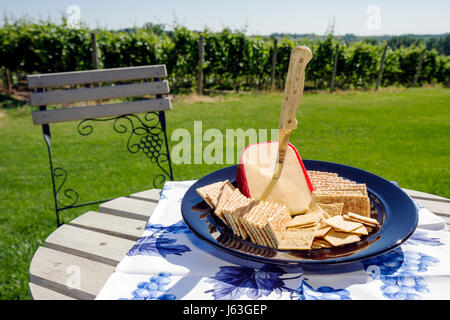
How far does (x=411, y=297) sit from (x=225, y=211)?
571 millimetres

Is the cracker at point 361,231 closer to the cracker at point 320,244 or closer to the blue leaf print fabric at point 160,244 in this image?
the cracker at point 320,244

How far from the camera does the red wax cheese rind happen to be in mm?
1170

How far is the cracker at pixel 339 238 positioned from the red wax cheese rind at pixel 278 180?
0.61 ft

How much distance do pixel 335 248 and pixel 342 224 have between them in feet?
0.33

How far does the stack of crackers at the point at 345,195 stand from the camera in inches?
45.3

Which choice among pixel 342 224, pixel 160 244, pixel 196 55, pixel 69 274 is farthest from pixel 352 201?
pixel 196 55

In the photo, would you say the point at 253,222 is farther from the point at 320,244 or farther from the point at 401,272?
the point at 401,272

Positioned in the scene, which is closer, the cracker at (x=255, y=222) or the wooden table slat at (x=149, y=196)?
the cracker at (x=255, y=222)

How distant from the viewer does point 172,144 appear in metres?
5.99

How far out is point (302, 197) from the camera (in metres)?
1.18

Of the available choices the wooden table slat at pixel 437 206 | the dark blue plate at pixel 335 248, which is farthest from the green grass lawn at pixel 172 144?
the wooden table slat at pixel 437 206

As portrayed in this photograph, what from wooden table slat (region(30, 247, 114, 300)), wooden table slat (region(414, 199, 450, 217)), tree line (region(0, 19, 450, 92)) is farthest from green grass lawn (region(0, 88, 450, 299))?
tree line (region(0, 19, 450, 92))
